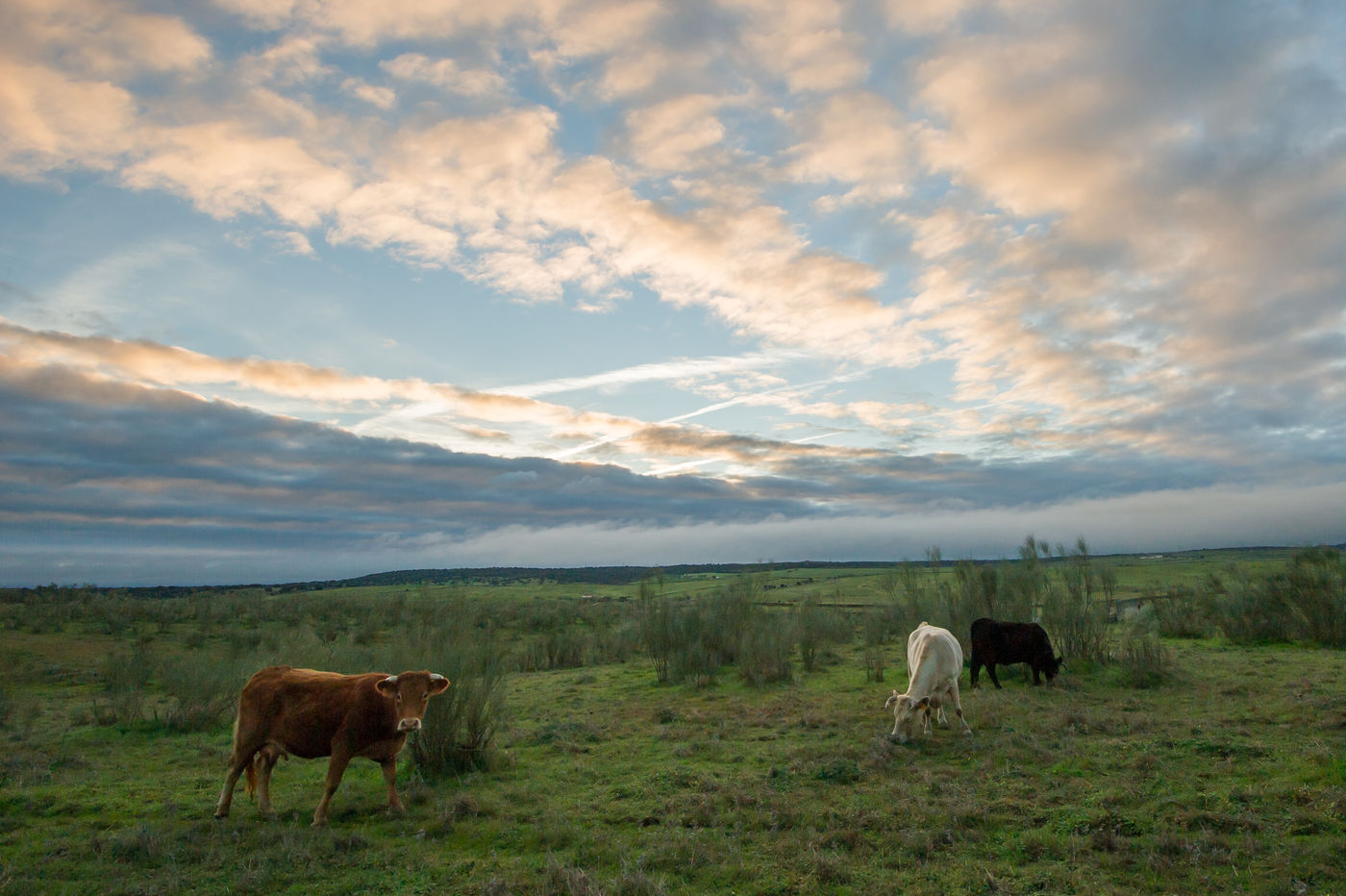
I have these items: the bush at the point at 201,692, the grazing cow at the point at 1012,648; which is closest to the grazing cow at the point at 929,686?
the grazing cow at the point at 1012,648

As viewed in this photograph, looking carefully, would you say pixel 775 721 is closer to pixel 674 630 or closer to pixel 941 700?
pixel 941 700

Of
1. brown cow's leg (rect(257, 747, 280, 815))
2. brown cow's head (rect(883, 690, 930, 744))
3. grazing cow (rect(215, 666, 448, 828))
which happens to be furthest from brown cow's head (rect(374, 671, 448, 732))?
brown cow's head (rect(883, 690, 930, 744))

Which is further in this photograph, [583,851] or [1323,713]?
[1323,713]

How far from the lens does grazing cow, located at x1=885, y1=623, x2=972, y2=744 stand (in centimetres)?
1098

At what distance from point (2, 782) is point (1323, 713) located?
2062cm

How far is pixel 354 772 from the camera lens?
35.0 feet

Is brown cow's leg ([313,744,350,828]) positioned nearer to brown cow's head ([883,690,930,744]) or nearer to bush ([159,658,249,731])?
brown cow's head ([883,690,930,744])

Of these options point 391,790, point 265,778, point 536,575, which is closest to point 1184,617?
point 391,790

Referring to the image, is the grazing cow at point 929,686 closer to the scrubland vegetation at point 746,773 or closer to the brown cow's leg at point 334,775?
the scrubland vegetation at point 746,773

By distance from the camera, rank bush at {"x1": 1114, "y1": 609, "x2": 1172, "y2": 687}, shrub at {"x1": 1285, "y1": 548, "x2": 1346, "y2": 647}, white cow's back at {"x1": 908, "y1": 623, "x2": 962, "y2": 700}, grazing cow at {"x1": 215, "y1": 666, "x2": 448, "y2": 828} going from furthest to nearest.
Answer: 1. shrub at {"x1": 1285, "y1": 548, "x2": 1346, "y2": 647}
2. bush at {"x1": 1114, "y1": 609, "x2": 1172, "y2": 687}
3. white cow's back at {"x1": 908, "y1": 623, "x2": 962, "y2": 700}
4. grazing cow at {"x1": 215, "y1": 666, "x2": 448, "y2": 828}

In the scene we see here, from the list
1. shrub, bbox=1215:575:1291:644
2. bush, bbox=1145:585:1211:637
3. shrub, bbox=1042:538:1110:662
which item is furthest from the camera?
bush, bbox=1145:585:1211:637

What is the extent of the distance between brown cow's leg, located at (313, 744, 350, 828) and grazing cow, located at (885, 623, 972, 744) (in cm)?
831

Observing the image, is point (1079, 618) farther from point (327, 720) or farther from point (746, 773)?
point (327, 720)

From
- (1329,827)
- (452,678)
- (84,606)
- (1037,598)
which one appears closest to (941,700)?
(1329,827)
